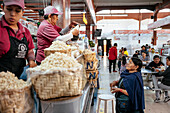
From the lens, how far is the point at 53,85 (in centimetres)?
102

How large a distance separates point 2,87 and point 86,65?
2.03 meters

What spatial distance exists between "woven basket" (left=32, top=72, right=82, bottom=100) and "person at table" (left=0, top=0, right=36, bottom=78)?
1.69 ft

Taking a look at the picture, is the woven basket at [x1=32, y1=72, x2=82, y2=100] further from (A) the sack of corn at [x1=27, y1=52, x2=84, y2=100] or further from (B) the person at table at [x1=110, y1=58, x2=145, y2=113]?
(B) the person at table at [x1=110, y1=58, x2=145, y2=113]

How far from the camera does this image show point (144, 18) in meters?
18.8

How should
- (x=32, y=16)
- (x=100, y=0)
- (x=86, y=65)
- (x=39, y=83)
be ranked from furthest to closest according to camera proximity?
(x=100, y=0)
(x=32, y=16)
(x=86, y=65)
(x=39, y=83)

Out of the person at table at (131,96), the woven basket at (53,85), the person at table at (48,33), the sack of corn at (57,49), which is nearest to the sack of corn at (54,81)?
the woven basket at (53,85)

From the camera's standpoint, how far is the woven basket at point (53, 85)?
1018mm

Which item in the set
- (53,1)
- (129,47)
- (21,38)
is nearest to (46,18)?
(21,38)

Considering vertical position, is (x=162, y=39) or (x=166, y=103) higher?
(x=162, y=39)

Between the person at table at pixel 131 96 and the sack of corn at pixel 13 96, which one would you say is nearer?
the sack of corn at pixel 13 96

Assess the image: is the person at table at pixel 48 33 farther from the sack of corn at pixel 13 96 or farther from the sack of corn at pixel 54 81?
the sack of corn at pixel 13 96

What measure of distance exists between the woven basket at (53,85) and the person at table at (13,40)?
0.51m

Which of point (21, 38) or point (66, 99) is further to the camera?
point (21, 38)

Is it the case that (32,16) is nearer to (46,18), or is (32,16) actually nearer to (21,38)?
(46,18)
